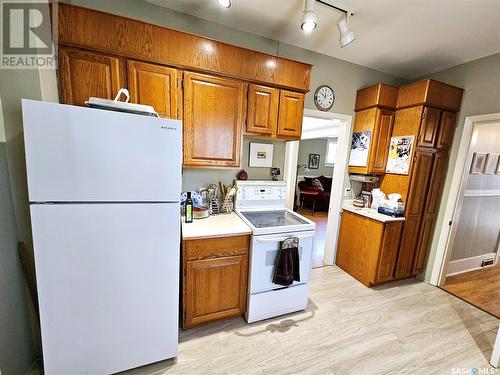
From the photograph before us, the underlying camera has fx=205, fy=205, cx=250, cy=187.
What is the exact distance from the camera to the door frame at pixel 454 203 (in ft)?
7.72

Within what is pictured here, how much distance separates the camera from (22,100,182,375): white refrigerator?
106 cm

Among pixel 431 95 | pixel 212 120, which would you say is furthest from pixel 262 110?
pixel 431 95

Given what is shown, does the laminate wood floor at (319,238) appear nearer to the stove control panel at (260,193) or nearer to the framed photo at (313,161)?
the stove control panel at (260,193)

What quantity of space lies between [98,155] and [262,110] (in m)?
1.37

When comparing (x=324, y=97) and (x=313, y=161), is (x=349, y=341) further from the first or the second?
(x=313, y=161)

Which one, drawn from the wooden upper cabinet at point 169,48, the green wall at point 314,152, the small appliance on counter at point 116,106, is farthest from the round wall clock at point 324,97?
the green wall at point 314,152

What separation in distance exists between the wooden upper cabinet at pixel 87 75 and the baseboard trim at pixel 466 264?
436 cm

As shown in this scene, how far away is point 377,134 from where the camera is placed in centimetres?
251

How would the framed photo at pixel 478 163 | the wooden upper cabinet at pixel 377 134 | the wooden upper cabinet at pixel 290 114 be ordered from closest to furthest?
1. the wooden upper cabinet at pixel 290 114
2. the wooden upper cabinet at pixel 377 134
3. the framed photo at pixel 478 163

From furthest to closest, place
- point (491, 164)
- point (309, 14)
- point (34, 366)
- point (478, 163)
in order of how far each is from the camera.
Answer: point (491, 164), point (478, 163), point (309, 14), point (34, 366)

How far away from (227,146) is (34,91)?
1.29 meters

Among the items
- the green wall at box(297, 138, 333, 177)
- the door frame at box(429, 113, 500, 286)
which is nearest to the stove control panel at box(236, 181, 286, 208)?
the door frame at box(429, 113, 500, 286)

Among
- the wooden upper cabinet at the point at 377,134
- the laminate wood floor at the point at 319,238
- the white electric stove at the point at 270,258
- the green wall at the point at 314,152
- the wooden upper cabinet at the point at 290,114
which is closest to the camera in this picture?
the white electric stove at the point at 270,258

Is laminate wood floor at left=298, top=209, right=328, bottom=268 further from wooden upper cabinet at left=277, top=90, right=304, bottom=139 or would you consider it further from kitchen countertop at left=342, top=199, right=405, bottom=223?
wooden upper cabinet at left=277, top=90, right=304, bottom=139
